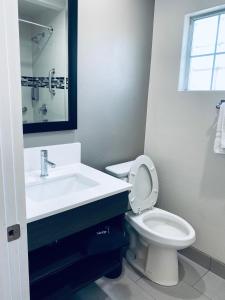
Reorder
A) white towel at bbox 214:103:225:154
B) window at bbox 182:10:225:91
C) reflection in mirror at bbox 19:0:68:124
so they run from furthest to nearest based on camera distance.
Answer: window at bbox 182:10:225:91, white towel at bbox 214:103:225:154, reflection in mirror at bbox 19:0:68:124

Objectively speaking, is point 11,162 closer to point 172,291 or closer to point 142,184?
point 142,184

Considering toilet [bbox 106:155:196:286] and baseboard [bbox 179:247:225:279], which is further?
baseboard [bbox 179:247:225:279]

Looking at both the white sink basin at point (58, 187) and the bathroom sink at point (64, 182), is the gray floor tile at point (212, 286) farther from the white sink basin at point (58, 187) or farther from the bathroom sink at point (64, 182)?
the white sink basin at point (58, 187)

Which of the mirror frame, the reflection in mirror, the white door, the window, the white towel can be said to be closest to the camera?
the white door

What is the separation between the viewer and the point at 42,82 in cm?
152

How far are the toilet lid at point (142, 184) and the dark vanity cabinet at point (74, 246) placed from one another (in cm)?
30

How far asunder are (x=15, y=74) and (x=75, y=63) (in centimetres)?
107

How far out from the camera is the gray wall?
1.65 metres

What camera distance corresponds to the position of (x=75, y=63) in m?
1.59

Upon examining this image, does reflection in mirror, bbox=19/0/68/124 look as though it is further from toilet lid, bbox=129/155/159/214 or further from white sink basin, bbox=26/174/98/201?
toilet lid, bbox=129/155/159/214

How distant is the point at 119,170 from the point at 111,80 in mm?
718

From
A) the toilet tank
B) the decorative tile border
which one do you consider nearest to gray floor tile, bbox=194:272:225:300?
the toilet tank

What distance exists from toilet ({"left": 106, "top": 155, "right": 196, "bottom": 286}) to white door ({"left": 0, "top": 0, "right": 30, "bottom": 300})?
1.09 metres

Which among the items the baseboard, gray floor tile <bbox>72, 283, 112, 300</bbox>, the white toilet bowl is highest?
the white toilet bowl
